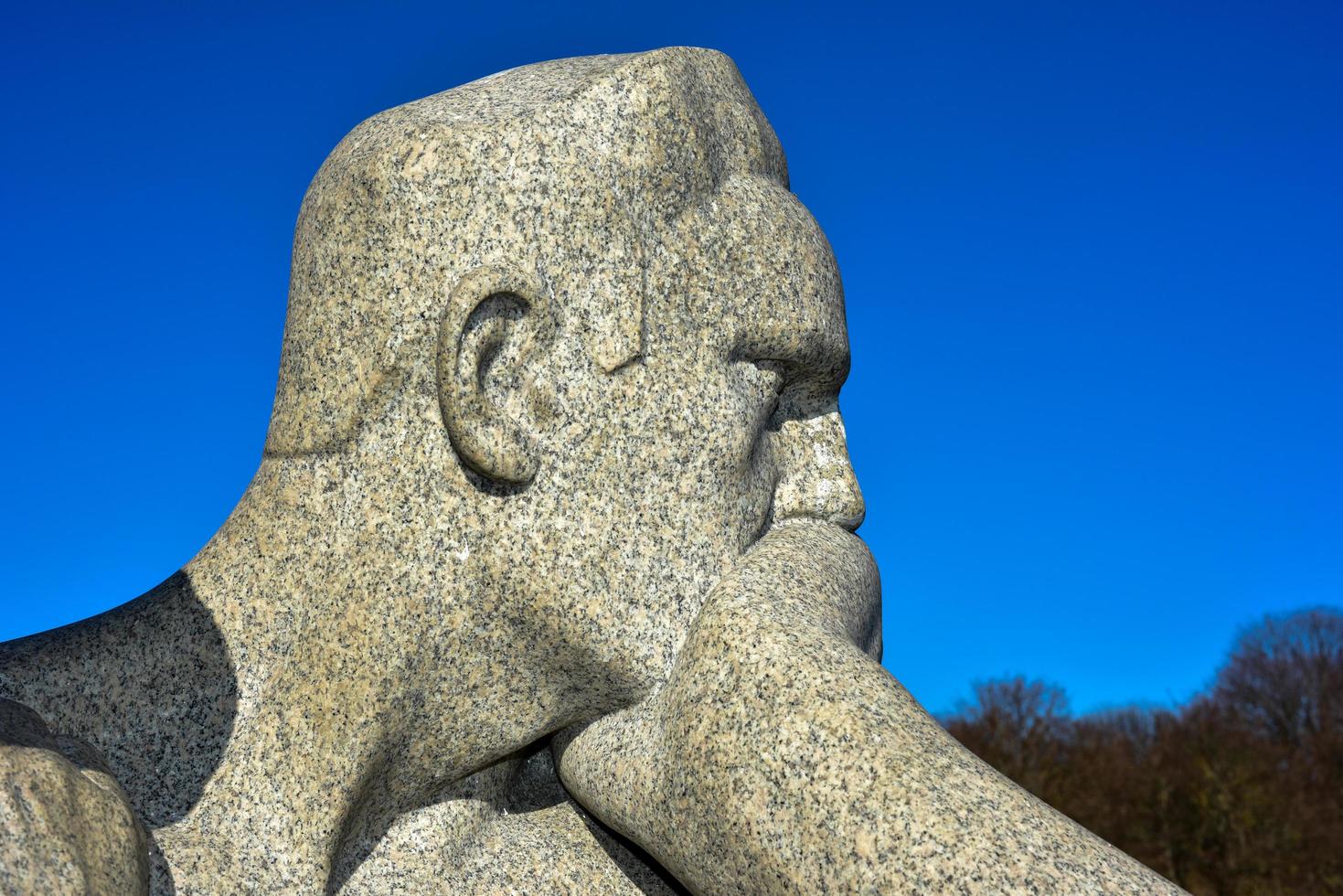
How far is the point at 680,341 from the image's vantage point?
3.94m

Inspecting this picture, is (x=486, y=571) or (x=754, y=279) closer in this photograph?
(x=486, y=571)

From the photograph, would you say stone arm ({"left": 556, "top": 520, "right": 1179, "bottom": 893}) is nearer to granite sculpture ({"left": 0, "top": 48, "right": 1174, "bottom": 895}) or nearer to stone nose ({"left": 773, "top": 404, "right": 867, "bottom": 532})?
granite sculpture ({"left": 0, "top": 48, "right": 1174, "bottom": 895})

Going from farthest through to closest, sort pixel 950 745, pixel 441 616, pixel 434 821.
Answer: pixel 434 821 < pixel 441 616 < pixel 950 745

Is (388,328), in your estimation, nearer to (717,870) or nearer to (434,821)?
(434,821)

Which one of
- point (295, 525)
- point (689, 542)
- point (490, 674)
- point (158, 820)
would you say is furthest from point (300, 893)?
point (689, 542)

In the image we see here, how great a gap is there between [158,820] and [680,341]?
6.23ft

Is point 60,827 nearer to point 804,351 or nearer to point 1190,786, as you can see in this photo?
point 804,351

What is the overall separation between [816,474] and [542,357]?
1.18 metres

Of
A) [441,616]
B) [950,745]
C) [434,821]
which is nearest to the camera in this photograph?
[950,745]

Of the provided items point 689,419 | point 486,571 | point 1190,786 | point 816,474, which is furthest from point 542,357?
point 1190,786

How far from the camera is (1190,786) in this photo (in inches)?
817

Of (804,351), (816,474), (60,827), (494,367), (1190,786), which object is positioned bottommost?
(60,827)

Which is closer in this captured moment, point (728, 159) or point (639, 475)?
point (639, 475)

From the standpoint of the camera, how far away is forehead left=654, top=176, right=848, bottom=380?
3992 mm
